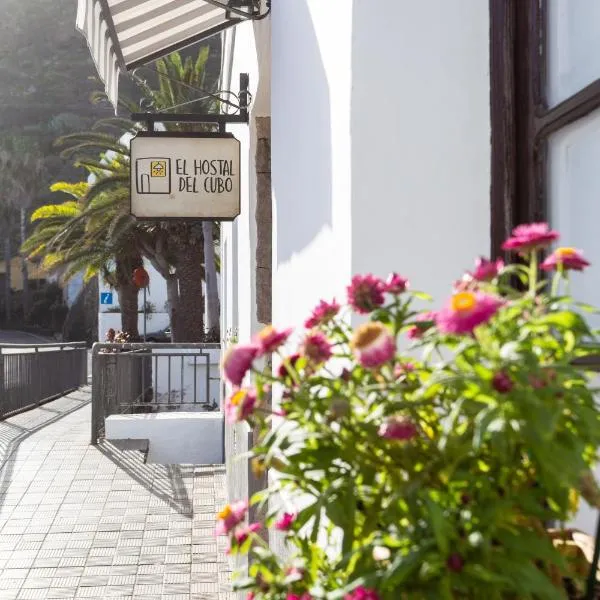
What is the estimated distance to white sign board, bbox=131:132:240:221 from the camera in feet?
19.7

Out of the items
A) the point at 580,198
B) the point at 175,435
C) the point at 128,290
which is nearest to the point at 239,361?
the point at 580,198

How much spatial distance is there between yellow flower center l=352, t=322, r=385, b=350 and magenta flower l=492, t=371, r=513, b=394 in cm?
16

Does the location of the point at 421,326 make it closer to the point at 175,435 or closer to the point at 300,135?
the point at 300,135

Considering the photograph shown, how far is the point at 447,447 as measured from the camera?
1.12m

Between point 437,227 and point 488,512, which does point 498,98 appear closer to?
point 437,227

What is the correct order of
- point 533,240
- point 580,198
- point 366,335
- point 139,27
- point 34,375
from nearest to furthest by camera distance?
point 366,335 → point 533,240 → point 580,198 → point 139,27 → point 34,375

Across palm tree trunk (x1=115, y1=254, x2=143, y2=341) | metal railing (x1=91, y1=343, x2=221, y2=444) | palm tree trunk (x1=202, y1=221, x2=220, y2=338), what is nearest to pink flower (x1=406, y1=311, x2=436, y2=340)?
metal railing (x1=91, y1=343, x2=221, y2=444)

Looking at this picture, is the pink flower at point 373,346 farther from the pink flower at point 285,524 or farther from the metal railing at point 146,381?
the metal railing at point 146,381

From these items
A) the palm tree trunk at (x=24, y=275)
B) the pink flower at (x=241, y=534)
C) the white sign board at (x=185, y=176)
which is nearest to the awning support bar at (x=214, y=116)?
the white sign board at (x=185, y=176)

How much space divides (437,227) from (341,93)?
15.0 inches

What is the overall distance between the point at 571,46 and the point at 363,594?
118 cm

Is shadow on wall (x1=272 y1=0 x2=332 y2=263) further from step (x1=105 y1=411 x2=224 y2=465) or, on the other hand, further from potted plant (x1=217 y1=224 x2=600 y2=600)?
step (x1=105 y1=411 x2=224 y2=465)

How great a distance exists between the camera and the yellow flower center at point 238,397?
1.28m

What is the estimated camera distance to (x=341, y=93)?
213cm
